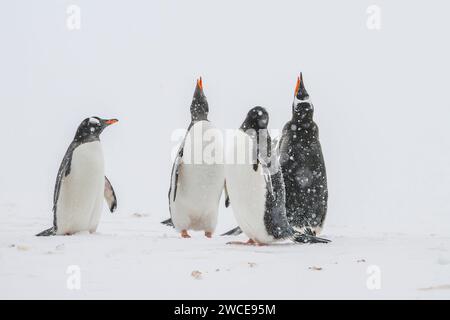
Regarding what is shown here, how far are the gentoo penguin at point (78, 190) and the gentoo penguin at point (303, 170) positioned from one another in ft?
4.67

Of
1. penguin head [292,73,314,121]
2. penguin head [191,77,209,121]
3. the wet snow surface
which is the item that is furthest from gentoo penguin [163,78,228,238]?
penguin head [292,73,314,121]

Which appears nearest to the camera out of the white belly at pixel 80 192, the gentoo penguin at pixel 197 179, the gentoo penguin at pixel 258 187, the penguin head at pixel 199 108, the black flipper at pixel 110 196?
the gentoo penguin at pixel 258 187

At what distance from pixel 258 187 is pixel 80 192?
144 cm

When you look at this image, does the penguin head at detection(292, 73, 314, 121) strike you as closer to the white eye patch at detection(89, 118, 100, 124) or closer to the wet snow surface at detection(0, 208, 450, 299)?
the wet snow surface at detection(0, 208, 450, 299)

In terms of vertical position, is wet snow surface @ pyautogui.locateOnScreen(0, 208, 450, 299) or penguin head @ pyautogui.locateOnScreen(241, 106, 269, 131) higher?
penguin head @ pyautogui.locateOnScreen(241, 106, 269, 131)

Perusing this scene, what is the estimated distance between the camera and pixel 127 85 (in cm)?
2130

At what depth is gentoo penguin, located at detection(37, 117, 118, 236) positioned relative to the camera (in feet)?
16.3

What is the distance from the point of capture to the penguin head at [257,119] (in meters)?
4.45

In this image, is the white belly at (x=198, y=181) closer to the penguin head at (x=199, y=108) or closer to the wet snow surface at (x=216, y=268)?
the penguin head at (x=199, y=108)

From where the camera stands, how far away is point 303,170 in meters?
4.99

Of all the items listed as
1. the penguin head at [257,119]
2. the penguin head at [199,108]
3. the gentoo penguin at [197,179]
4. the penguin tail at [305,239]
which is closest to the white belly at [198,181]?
the gentoo penguin at [197,179]

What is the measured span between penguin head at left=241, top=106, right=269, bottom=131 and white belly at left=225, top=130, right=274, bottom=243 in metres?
0.08

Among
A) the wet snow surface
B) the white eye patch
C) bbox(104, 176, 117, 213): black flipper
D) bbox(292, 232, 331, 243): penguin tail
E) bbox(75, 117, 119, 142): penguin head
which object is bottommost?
bbox(292, 232, 331, 243): penguin tail

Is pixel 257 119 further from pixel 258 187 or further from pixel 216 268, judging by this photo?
pixel 216 268
